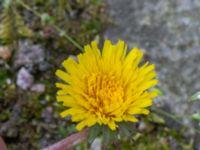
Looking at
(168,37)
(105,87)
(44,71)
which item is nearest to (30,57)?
(44,71)

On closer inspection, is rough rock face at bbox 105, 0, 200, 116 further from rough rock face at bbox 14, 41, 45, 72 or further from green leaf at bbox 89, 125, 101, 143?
green leaf at bbox 89, 125, 101, 143

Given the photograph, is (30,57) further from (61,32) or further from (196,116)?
(196,116)

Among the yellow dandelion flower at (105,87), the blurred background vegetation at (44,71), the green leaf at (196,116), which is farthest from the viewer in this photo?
the blurred background vegetation at (44,71)

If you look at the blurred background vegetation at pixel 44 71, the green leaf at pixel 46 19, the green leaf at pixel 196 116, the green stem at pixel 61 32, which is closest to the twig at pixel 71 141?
the blurred background vegetation at pixel 44 71

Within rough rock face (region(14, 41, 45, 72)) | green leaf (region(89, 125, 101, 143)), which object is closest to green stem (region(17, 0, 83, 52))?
rough rock face (region(14, 41, 45, 72))

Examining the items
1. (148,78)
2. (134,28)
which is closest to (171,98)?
(134,28)

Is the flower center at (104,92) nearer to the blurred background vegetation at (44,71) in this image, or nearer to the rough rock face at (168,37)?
the blurred background vegetation at (44,71)
